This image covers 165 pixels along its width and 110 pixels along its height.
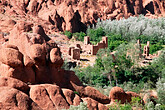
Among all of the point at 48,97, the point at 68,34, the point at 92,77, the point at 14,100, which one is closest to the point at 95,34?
the point at 68,34

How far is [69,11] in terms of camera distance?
7125 centimetres

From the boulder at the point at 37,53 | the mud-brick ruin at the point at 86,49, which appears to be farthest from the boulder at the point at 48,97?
the mud-brick ruin at the point at 86,49

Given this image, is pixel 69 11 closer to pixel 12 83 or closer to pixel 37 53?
pixel 37 53

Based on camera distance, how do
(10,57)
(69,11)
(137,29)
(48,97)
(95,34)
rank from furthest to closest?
1. (69,11)
2. (137,29)
3. (95,34)
4. (10,57)
5. (48,97)

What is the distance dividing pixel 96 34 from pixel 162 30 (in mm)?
20092

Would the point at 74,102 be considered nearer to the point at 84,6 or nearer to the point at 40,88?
the point at 40,88

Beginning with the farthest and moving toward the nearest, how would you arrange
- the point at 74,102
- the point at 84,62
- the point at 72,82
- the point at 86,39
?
the point at 86,39 < the point at 84,62 < the point at 72,82 < the point at 74,102

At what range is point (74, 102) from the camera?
49.4ft

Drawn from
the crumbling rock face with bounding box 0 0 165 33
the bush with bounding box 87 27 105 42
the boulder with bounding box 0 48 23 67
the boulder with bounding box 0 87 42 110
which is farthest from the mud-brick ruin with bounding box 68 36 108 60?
the boulder with bounding box 0 87 42 110

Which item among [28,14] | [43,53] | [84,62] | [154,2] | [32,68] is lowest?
[84,62]

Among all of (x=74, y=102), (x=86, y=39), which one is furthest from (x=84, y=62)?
(x=74, y=102)

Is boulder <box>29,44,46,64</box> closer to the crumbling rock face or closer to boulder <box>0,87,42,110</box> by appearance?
boulder <box>0,87,42,110</box>

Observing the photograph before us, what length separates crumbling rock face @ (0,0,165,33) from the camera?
6588 centimetres

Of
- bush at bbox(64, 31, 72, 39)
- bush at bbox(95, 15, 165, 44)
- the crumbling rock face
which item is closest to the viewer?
bush at bbox(64, 31, 72, 39)
